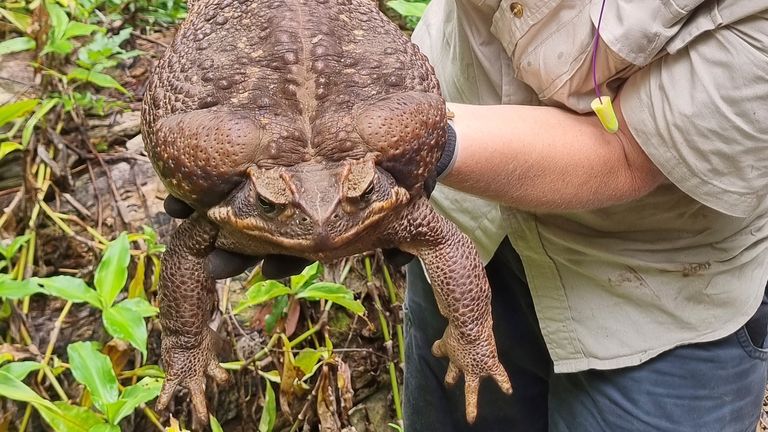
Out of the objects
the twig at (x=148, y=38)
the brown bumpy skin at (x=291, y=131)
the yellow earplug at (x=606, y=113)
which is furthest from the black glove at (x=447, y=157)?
the twig at (x=148, y=38)

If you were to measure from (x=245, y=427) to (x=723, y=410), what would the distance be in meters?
1.40

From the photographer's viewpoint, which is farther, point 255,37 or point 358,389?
point 358,389

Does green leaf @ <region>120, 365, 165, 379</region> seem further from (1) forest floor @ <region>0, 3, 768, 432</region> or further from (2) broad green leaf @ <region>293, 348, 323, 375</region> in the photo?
(2) broad green leaf @ <region>293, 348, 323, 375</region>

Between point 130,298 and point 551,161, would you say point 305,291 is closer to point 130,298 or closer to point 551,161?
point 130,298

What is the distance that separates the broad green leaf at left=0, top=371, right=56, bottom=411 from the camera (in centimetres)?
157

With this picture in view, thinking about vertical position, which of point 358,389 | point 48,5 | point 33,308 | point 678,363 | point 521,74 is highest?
point 521,74

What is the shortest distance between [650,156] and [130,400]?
1.18 m

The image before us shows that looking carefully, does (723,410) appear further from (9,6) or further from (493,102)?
(9,6)

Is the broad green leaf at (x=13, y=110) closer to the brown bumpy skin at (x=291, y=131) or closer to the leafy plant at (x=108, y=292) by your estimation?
the leafy plant at (x=108, y=292)

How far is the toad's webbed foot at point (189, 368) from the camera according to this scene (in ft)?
4.62

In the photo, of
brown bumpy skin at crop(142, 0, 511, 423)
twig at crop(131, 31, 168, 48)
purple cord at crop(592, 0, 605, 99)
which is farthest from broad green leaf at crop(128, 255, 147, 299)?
purple cord at crop(592, 0, 605, 99)

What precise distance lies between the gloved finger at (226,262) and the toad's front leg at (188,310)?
22 mm

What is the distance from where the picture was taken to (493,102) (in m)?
1.66

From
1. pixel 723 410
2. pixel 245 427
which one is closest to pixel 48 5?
pixel 245 427
